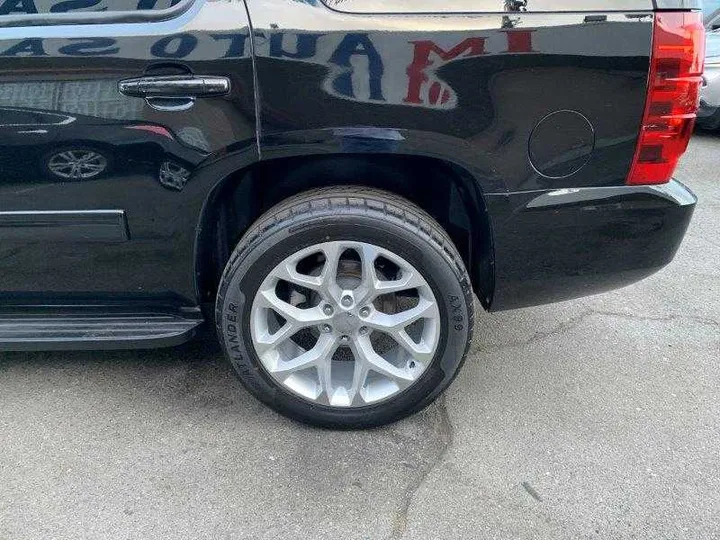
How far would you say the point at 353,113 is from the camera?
6.40ft

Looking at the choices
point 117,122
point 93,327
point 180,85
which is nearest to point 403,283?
point 180,85

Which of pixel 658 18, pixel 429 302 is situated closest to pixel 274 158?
pixel 429 302

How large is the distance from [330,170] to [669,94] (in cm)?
113

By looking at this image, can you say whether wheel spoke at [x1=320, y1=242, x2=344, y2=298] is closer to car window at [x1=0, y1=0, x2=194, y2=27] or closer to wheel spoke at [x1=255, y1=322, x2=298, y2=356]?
wheel spoke at [x1=255, y1=322, x2=298, y2=356]

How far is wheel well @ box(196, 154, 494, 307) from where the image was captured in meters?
2.17

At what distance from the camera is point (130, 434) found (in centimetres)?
229

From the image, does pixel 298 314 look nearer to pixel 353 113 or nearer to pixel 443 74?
pixel 353 113

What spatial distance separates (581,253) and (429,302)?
0.55 metres

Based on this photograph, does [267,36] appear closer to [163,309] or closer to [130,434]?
[163,309]

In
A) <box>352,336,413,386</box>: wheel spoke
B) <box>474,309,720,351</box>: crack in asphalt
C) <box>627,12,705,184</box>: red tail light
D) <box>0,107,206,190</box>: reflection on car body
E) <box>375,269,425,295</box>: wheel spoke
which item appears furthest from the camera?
<box>474,309,720,351</box>: crack in asphalt

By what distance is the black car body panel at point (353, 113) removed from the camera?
74.5 inches

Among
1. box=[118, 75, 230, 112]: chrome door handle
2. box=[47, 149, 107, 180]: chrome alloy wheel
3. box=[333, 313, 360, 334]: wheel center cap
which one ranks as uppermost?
box=[118, 75, 230, 112]: chrome door handle

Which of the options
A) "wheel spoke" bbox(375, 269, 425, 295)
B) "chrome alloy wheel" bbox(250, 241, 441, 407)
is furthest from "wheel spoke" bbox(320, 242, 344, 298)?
"wheel spoke" bbox(375, 269, 425, 295)

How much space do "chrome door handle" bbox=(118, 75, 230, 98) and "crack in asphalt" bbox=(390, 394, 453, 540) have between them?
4.66 ft
